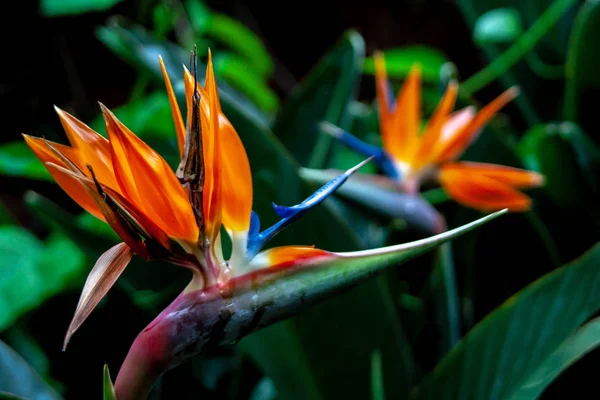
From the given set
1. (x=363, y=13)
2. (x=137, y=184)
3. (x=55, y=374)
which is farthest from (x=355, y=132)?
(x=363, y=13)

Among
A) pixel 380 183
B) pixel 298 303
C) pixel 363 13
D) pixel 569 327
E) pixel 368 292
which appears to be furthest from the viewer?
pixel 363 13

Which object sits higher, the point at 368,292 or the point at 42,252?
the point at 42,252

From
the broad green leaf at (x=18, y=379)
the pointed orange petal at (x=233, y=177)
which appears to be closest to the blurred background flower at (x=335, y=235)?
the broad green leaf at (x=18, y=379)

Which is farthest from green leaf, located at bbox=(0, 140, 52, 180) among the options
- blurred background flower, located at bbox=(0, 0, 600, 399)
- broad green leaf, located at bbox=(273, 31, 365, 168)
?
broad green leaf, located at bbox=(273, 31, 365, 168)

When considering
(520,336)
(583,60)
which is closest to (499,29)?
(583,60)

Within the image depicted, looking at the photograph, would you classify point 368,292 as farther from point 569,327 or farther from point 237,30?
point 237,30
